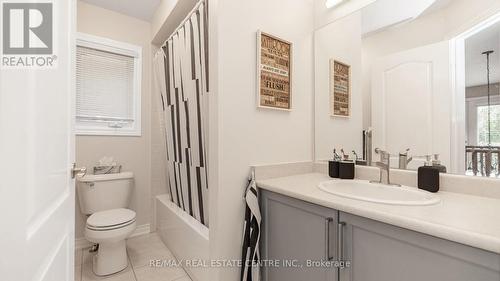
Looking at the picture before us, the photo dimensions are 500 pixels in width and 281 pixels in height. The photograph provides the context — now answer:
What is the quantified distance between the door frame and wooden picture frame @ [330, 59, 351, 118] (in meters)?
0.59

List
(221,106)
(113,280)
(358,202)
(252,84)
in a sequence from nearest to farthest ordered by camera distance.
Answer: (358,202) → (221,106) → (252,84) → (113,280)

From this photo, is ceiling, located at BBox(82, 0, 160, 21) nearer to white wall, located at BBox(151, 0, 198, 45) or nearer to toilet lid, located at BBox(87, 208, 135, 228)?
white wall, located at BBox(151, 0, 198, 45)

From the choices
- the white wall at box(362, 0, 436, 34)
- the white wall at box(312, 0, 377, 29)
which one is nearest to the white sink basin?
the white wall at box(362, 0, 436, 34)

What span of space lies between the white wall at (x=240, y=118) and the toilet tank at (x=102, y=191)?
127 centimetres

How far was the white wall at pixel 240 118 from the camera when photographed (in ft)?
4.28

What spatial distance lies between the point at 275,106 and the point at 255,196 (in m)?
0.61

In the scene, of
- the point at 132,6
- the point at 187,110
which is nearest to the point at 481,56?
the point at 187,110

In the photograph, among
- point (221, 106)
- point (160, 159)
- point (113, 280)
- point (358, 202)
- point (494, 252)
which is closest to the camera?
point (494, 252)

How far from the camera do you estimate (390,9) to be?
1.37m

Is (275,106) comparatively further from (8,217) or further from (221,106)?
(8,217)

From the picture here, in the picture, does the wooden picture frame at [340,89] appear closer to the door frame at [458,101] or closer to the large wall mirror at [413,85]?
the large wall mirror at [413,85]

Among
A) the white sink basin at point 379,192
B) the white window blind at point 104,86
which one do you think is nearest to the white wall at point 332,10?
the white sink basin at point 379,192

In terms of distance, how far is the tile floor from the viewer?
1.70 meters

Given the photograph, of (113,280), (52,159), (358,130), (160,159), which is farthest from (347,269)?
(160,159)
